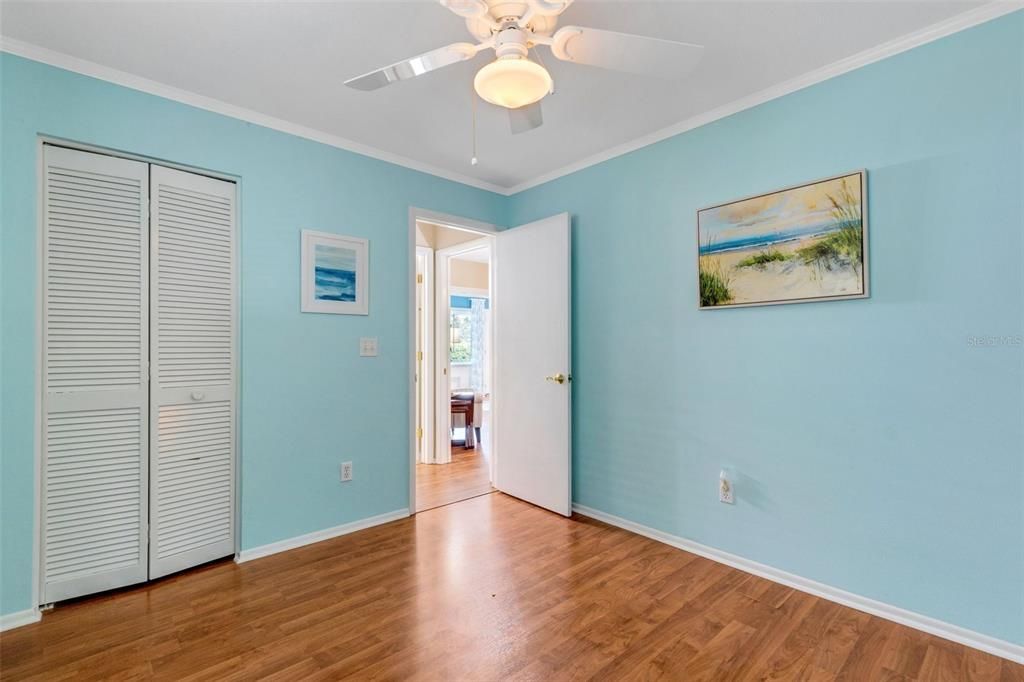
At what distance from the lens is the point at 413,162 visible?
3.25m

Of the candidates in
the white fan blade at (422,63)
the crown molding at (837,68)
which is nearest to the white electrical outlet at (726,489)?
the crown molding at (837,68)

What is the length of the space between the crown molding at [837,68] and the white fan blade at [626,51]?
3.76 ft

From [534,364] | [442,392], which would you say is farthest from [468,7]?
[442,392]

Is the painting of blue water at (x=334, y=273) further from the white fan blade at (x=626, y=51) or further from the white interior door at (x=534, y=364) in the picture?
the white fan blade at (x=626, y=51)

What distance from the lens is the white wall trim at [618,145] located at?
6.04 feet

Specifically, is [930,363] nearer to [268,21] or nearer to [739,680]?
[739,680]

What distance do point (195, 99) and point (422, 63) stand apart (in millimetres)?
1632

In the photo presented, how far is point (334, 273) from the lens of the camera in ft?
9.49

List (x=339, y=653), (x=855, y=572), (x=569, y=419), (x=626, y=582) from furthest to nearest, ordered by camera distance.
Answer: (x=569, y=419) < (x=626, y=582) < (x=855, y=572) < (x=339, y=653)

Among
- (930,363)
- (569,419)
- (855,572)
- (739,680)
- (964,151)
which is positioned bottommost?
(739,680)

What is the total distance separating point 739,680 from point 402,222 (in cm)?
301

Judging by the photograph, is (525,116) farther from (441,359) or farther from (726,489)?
(441,359)

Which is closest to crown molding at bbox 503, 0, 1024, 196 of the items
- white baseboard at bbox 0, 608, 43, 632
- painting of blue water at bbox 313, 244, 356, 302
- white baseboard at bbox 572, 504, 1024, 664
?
painting of blue water at bbox 313, 244, 356, 302

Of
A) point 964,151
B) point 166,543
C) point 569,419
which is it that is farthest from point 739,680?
point 166,543
